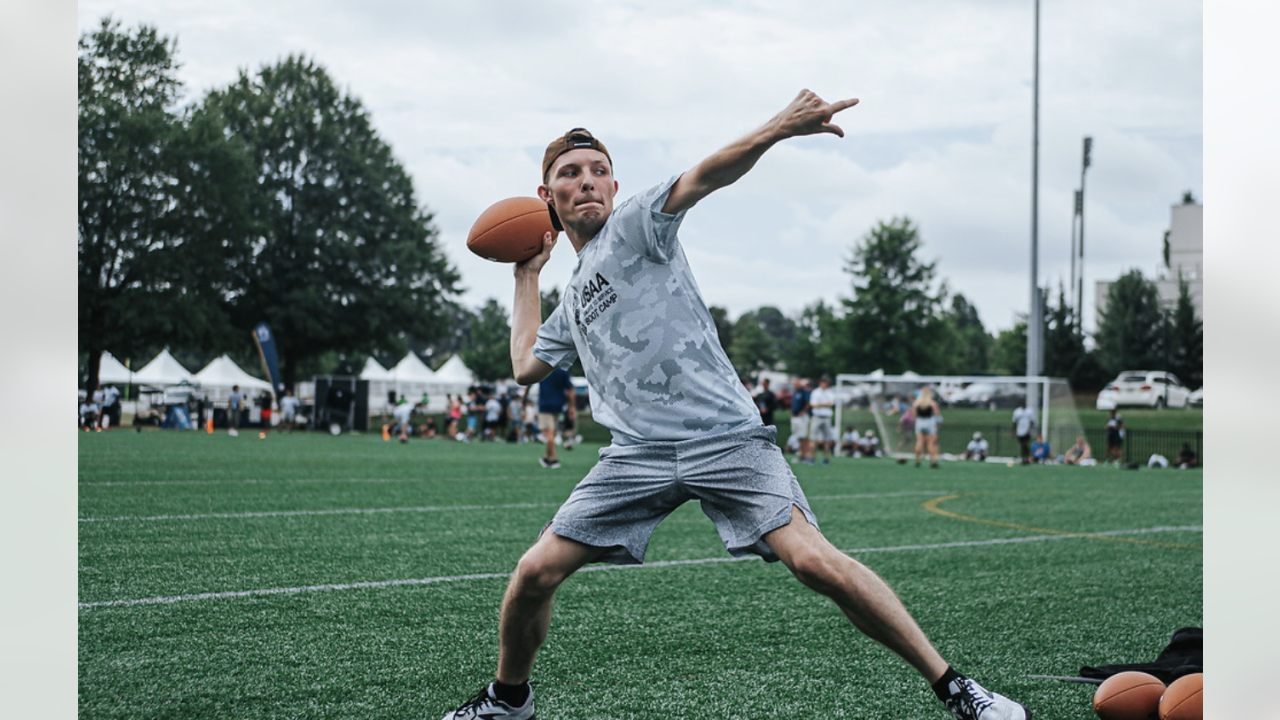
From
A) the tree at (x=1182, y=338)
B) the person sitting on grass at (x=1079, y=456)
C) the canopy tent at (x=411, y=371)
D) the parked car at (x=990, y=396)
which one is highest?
the tree at (x=1182, y=338)

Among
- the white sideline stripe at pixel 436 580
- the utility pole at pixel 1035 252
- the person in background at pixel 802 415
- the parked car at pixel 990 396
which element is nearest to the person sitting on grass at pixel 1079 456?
the parked car at pixel 990 396

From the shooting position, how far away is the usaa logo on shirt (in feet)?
11.8

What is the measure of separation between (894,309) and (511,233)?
153ft

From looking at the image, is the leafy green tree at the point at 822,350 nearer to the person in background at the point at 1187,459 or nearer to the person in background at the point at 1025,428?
the person in background at the point at 1025,428

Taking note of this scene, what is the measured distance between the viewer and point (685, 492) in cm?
352

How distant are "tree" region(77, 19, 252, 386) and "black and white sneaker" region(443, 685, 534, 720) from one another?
119 ft

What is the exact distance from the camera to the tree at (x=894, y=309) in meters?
49.3

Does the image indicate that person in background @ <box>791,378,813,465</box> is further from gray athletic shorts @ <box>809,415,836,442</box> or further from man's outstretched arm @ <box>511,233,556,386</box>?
man's outstretched arm @ <box>511,233,556,386</box>

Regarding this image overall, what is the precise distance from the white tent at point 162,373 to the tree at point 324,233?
11.1 ft

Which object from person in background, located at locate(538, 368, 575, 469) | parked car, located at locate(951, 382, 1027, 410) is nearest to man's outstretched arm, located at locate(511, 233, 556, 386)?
person in background, located at locate(538, 368, 575, 469)

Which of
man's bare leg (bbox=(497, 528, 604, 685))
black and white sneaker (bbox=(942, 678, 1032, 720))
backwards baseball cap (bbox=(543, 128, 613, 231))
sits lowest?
black and white sneaker (bbox=(942, 678, 1032, 720))

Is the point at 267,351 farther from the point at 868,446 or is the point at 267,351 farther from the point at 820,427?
the point at 820,427

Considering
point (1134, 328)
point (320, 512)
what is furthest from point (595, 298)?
point (1134, 328)
